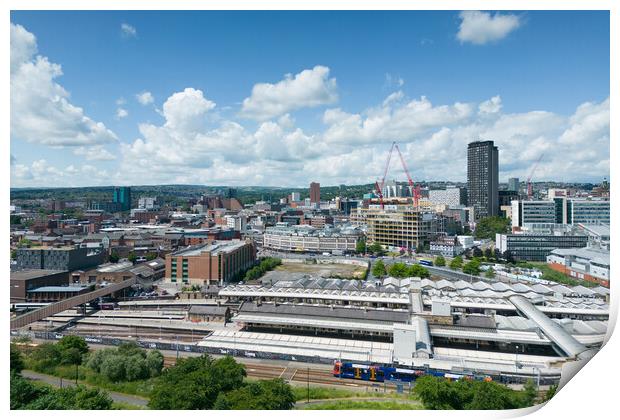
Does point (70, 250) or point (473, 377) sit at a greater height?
point (70, 250)

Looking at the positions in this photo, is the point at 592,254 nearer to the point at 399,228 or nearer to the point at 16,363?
the point at 399,228

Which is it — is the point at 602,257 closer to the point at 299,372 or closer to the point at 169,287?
the point at 299,372

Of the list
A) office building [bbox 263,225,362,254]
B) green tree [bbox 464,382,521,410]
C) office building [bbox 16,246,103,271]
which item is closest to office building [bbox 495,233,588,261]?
office building [bbox 263,225,362,254]

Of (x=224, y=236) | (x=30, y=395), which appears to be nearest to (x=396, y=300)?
(x=30, y=395)

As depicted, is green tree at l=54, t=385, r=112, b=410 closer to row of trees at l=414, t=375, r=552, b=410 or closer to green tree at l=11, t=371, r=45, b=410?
green tree at l=11, t=371, r=45, b=410

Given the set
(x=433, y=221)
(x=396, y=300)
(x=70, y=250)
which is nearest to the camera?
(x=396, y=300)

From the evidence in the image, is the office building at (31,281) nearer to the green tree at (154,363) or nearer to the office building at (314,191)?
the green tree at (154,363)

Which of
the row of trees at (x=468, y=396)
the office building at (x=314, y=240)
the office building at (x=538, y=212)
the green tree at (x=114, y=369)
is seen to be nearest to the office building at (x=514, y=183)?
the office building at (x=538, y=212)
